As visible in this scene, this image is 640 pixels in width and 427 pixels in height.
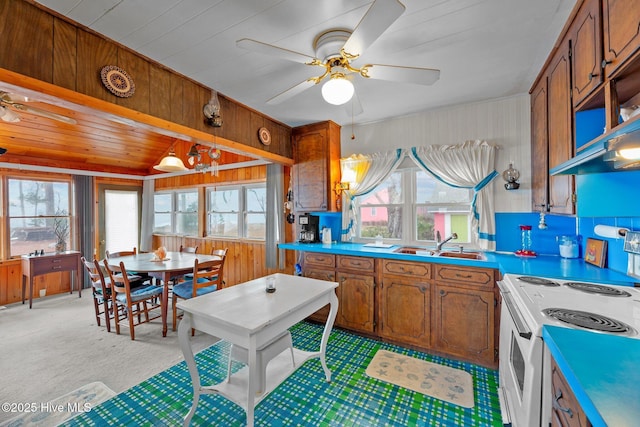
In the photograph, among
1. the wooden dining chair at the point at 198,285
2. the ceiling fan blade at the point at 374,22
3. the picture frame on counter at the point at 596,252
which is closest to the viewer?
the ceiling fan blade at the point at 374,22

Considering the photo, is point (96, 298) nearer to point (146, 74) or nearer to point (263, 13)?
point (146, 74)

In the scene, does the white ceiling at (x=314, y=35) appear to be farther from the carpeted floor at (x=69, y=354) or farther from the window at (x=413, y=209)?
the carpeted floor at (x=69, y=354)

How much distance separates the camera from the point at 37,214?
4.46m

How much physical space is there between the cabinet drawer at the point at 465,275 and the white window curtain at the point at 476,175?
0.59 meters

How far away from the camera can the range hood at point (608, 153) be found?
0.94 meters

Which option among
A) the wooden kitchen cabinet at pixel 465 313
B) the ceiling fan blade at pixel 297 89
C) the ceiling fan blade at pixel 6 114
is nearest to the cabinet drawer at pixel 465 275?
the wooden kitchen cabinet at pixel 465 313

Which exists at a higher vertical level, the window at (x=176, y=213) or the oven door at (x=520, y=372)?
the window at (x=176, y=213)

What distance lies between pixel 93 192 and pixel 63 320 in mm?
2649

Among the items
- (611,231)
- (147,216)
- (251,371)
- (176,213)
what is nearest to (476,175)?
(611,231)


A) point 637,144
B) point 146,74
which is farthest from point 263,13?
point 637,144

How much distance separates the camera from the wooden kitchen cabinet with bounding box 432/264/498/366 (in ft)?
7.61

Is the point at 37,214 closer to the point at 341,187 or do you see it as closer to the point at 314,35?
the point at 341,187

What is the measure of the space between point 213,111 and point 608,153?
2.69 m

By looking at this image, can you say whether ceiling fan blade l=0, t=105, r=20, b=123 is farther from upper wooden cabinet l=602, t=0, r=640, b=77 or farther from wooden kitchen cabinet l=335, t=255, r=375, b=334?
upper wooden cabinet l=602, t=0, r=640, b=77
